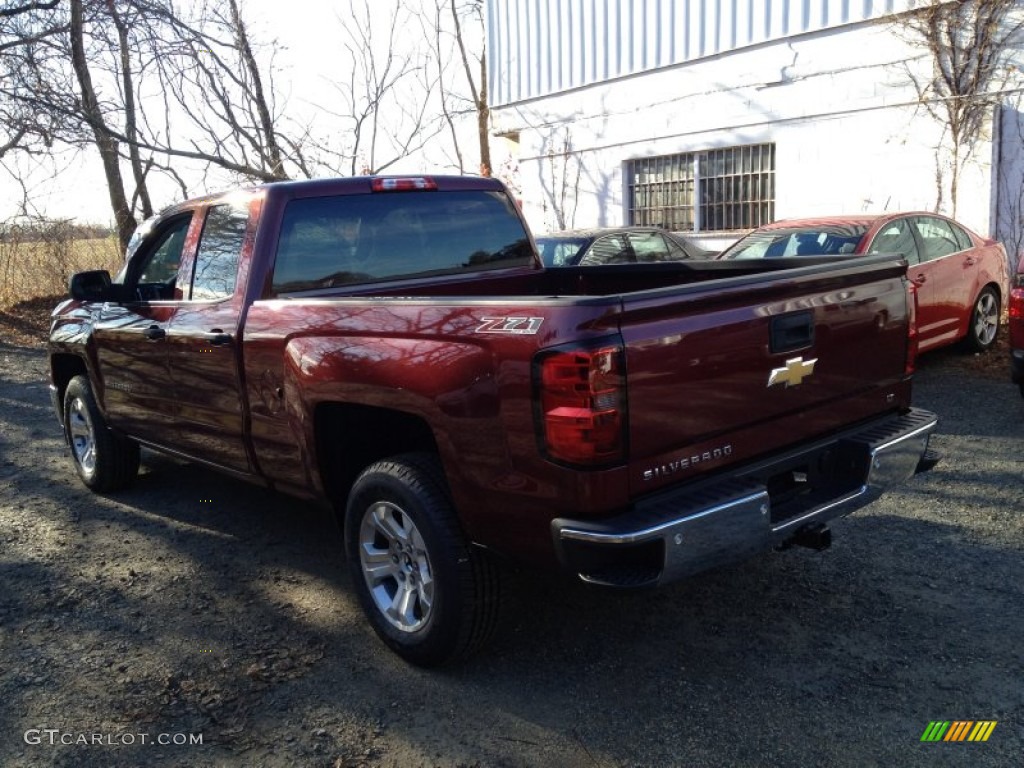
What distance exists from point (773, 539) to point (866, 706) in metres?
0.65

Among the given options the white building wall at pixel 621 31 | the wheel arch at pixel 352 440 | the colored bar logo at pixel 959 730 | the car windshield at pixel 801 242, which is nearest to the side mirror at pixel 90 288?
the wheel arch at pixel 352 440

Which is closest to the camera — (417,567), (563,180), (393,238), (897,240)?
(417,567)

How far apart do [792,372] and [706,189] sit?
35.5 feet

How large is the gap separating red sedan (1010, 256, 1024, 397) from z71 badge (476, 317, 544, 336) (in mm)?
5080

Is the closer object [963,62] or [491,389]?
[491,389]

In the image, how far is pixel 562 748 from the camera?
9.65 feet

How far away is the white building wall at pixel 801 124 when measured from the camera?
1093 centimetres

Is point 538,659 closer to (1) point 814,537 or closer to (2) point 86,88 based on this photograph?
(1) point 814,537

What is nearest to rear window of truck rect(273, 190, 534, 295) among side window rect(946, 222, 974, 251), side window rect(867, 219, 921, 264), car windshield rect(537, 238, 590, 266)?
side window rect(867, 219, 921, 264)

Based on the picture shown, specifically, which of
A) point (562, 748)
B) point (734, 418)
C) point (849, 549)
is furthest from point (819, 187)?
point (562, 748)

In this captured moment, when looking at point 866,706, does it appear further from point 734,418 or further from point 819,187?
point 819,187
